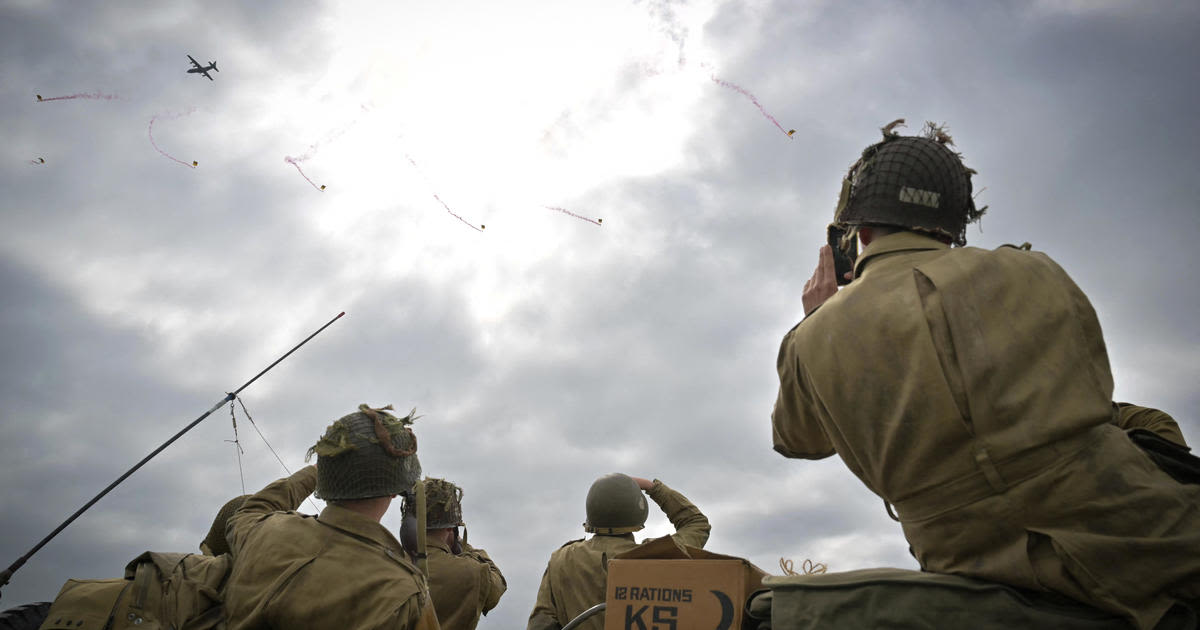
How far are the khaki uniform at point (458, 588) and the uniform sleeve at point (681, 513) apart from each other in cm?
189

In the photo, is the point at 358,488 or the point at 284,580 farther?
the point at 358,488

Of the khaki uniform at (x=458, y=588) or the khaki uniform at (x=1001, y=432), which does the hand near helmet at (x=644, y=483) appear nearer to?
the khaki uniform at (x=458, y=588)

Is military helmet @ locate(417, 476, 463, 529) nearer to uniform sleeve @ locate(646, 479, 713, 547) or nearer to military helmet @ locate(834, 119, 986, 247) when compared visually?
uniform sleeve @ locate(646, 479, 713, 547)

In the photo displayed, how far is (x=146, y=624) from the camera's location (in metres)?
4.28

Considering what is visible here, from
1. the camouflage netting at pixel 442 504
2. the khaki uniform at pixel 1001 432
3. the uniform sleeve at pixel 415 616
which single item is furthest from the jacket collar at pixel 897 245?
the camouflage netting at pixel 442 504

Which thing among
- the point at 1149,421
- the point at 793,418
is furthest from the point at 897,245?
the point at 1149,421

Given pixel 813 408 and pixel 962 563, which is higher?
pixel 813 408

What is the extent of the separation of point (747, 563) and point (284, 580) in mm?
2544

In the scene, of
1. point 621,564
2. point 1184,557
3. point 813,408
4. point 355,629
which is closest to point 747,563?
point 621,564

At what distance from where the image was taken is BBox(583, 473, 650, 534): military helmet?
7734 mm

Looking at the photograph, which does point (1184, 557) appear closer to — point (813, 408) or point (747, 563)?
point (813, 408)

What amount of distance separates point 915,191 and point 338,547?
3.73m

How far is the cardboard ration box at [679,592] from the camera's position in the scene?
12.4 feet

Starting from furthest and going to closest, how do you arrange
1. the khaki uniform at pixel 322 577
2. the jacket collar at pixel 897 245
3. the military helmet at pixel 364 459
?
1. the military helmet at pixel 364 459
2. the khaki uniform at pixel 322 577
3. the jacket collar at pixel 897 245
